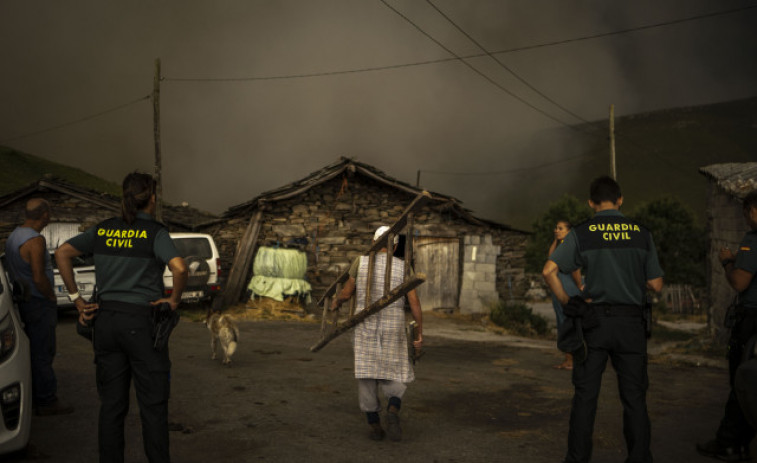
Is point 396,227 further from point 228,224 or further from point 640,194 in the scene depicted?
point 640,194

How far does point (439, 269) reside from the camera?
19.5 m

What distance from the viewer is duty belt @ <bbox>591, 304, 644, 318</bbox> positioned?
14.3 feet

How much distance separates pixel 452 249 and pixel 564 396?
12260 millimetres

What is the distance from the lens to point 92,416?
5.94m

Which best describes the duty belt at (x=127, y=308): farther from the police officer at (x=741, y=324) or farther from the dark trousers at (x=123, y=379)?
the police officer at (x=741, y=324)

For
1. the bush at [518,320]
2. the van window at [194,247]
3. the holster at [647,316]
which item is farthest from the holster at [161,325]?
the bush at [518,320]

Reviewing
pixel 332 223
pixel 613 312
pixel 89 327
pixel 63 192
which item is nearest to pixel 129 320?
pixel 89 327

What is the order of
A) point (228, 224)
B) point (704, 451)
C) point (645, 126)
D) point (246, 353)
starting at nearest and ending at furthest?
point (704, 451), point (246, 353), point (228, 224), point (645, 126)

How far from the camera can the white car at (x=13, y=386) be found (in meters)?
4.21

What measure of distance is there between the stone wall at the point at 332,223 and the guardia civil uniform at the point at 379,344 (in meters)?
12.8

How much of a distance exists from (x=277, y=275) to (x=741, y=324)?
45.6 ft

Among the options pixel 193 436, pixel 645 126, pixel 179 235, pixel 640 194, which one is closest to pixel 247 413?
pixel 193 436

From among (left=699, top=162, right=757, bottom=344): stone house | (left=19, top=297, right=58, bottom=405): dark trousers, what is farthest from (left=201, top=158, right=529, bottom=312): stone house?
(left=19, top=297, right=58, bottom=405): dark trousers

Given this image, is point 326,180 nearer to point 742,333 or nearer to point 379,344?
point 379,344
